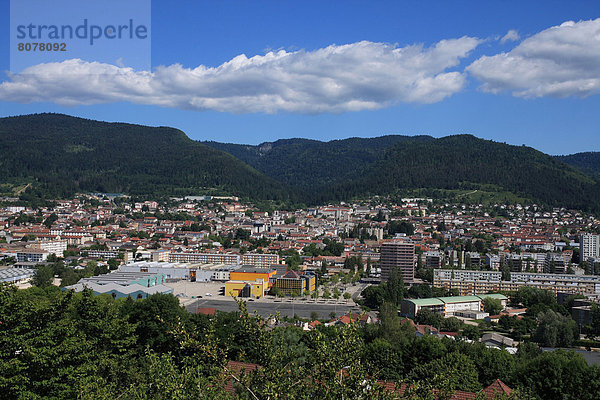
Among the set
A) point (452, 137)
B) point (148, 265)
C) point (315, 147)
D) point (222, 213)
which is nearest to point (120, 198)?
point (222, 213)

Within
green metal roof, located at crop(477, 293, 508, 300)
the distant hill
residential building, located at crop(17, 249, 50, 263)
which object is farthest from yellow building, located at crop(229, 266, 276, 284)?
the distant hill

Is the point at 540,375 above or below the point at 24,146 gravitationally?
below

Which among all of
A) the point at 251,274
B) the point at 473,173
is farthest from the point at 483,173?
the point at 251,274

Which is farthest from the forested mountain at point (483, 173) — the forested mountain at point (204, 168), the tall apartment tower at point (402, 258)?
the tall apartment tower at point (402, 258)

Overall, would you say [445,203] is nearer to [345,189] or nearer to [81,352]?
[345,189]

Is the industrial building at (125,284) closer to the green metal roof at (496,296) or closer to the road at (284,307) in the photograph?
the road at (284,307)

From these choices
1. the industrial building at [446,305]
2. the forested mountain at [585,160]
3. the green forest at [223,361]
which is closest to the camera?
the green forest at [223,361]
